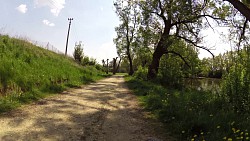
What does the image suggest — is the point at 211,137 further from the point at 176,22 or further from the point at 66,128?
the point at 176,22

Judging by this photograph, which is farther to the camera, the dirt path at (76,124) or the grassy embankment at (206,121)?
the dirt path at (76,124)

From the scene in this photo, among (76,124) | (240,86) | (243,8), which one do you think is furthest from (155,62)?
(76,124)

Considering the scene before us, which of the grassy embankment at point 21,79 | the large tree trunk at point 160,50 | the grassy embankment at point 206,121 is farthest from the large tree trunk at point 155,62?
the grassy embankment at point 206,121

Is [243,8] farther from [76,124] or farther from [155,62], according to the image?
[155,62]

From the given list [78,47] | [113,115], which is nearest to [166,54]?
[113,115]

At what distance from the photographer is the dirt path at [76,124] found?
21.0 ft

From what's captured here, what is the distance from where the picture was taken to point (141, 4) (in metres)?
23.7

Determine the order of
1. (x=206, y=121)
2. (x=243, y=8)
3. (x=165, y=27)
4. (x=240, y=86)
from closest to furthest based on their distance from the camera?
(x=206, y=121) < (x=240, y=86) < (x=243, y=8) < (x=165, y=27)

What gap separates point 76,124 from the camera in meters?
7.48

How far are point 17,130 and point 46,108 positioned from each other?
2.69 meters

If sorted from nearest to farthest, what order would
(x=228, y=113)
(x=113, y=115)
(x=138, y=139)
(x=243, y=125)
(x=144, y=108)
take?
(x=243, y=125) < (x=138, y=139) < (x=228, y=113) < (x=113, y=115) < (x=144, y=108)

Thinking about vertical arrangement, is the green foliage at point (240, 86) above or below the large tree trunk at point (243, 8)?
below

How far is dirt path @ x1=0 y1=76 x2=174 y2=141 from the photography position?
640 cm

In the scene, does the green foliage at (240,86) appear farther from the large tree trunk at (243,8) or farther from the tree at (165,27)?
the tree at (165,27)
